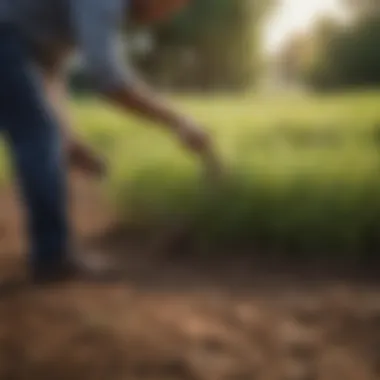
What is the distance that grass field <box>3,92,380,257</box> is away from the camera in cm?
139

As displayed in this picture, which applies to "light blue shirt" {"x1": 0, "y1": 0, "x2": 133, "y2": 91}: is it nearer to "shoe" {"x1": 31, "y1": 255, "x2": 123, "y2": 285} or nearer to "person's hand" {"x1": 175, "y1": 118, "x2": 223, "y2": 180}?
"person's hand" {"x1": 175, "y1": 118, "x2": 223, "y2": 180}

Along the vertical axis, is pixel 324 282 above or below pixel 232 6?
below

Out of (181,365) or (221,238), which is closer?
(181,365)

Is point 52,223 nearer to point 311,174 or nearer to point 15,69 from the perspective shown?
point 15,69

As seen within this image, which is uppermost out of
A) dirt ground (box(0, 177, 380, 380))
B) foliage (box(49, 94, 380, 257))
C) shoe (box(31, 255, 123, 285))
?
foliage (box(49, 94, 380, 257))

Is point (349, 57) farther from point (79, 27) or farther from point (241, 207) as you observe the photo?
point (79, 27)

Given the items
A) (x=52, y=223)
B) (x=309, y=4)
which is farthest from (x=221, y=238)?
(x=309, y=4)

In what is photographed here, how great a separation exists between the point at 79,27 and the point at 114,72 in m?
0.07

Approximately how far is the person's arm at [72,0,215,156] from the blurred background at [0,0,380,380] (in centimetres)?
2

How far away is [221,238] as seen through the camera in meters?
1.42

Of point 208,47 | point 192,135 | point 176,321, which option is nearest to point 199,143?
point 192,135

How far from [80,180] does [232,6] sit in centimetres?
30

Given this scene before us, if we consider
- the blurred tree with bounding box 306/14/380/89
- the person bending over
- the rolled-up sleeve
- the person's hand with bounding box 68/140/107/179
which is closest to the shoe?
the person bending over

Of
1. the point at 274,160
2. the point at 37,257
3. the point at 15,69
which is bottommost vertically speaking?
the point at 37,257
